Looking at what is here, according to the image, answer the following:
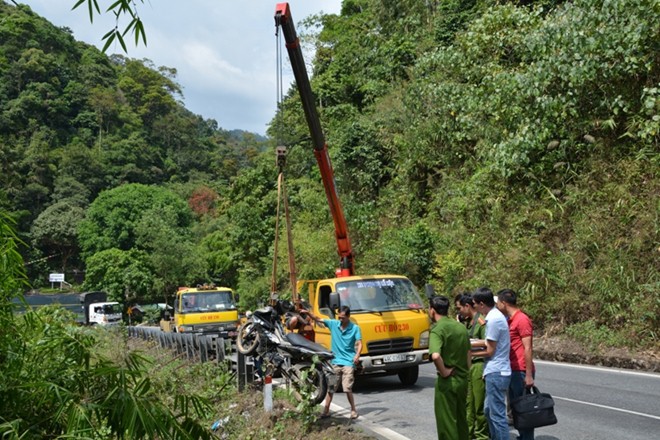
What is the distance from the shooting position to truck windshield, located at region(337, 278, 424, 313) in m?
11.9

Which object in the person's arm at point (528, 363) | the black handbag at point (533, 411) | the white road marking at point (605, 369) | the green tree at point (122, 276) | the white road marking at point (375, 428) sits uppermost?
the green tree at point (122, 276)

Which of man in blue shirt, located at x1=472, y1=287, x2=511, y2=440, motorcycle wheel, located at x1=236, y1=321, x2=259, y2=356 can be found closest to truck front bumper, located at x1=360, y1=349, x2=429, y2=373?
motorcycle wheel, located at x1=236, y1=321, x2=259, y2=356

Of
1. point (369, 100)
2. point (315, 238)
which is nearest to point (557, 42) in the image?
point (315, 238)

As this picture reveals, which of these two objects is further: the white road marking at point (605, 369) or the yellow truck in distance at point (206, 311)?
the yellow truck in distance at point (206, 311)

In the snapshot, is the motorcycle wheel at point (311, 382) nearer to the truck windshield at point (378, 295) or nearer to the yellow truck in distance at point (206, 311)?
the truck windshield at point (378, 295)

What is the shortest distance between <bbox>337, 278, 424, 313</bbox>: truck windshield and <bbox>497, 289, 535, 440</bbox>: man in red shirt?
4.70 m

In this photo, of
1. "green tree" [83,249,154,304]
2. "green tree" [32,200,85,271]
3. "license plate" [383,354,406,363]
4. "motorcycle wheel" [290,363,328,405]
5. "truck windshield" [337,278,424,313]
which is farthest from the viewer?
"green tree" [32,200,85,271]

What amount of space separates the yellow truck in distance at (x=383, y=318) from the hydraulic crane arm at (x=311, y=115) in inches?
80.3

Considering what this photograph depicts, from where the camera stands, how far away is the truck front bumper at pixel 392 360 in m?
11.0

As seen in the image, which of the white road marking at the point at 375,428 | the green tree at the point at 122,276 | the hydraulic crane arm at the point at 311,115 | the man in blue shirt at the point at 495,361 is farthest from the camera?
the green tree at the point at 122,276

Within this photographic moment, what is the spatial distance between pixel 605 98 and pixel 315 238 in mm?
15178

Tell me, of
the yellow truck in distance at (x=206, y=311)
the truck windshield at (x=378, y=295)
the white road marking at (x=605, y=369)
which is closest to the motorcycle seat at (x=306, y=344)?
the truck windshield at (x=378, y=295)

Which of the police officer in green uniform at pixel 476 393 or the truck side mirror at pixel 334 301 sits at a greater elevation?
the truck side mirror at pixel 334 301

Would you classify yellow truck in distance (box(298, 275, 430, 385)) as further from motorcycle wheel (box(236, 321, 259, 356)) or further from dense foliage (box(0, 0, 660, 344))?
dense foliage (box(0, 0, 660, 344))
